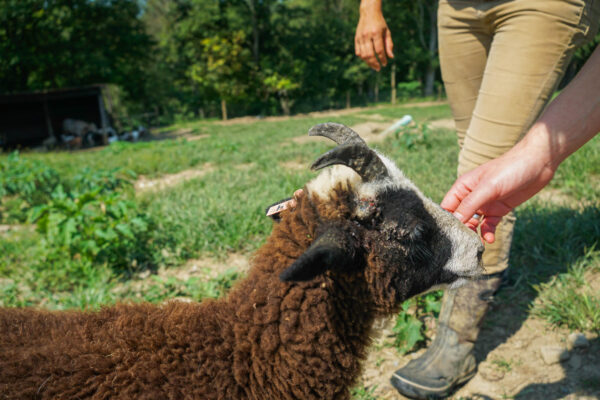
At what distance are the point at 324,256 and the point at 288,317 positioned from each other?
440 millimetres

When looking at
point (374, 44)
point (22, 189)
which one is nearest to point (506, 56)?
point (374, 44)

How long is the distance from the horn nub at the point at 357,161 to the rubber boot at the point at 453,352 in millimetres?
1220

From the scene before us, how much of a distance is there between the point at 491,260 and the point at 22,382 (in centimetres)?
267

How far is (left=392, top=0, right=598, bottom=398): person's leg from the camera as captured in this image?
87.5 inches

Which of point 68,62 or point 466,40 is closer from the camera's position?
point 466,40

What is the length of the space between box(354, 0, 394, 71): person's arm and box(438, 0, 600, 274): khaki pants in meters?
0.41

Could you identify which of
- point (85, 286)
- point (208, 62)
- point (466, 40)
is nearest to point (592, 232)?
point (466, 40)

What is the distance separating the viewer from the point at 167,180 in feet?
26.8

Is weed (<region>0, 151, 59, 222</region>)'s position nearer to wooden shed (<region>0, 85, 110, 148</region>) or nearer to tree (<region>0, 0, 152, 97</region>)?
wooden shed (<region>0, 85, 110, 148</region>)

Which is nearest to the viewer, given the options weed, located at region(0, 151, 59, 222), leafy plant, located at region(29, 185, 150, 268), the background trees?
leafy plant, located at region(29, 185, 150, 268)

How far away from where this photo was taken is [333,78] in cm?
4134

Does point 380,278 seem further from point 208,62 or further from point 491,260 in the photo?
point 208,62

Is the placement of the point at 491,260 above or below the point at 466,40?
below

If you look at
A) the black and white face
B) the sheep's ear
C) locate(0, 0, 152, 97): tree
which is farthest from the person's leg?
locate(0, 0, 152, 97): tree
